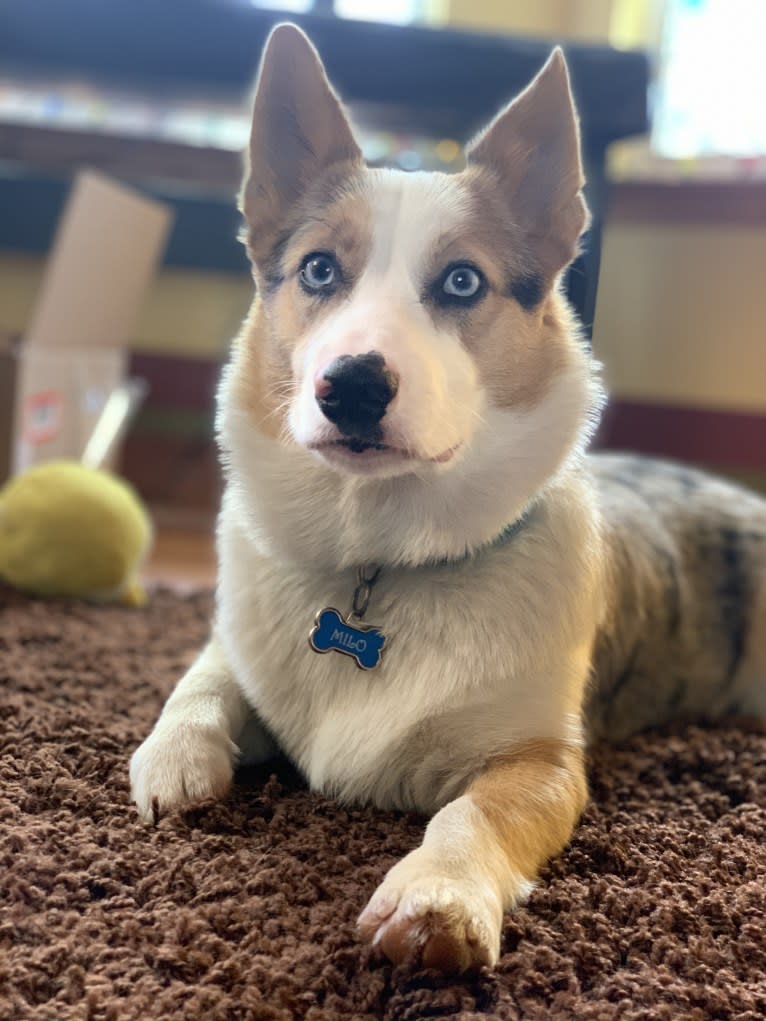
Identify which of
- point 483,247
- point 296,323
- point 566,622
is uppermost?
point 483,247

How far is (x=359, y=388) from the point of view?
107 centimetres

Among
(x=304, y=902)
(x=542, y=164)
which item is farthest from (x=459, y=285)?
(x=304, y=902)

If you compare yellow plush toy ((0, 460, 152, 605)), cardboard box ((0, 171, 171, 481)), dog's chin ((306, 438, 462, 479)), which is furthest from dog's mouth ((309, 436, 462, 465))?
cardboard box ((0, 171, 171, 481))

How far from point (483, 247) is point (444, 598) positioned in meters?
0.45

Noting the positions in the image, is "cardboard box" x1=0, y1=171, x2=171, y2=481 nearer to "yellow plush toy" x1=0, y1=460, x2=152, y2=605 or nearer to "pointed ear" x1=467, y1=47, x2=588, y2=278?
"yellow plush toy" x1=0, y1=460, x2=152, y2=605

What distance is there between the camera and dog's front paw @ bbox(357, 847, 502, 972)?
923mm

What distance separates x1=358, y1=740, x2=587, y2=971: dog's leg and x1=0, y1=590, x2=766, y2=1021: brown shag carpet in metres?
0.03

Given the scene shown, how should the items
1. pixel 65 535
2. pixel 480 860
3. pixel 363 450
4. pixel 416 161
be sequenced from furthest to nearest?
pixel 416 161
pixel 65 535
pixel 363 450
pixel 480 860

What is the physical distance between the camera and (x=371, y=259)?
1271 millimetres

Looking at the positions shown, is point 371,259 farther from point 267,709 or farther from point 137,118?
point 137,118

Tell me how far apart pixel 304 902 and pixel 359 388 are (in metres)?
0.54

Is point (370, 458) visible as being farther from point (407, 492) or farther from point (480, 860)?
point (480, 860)

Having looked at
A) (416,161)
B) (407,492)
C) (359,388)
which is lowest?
(407,492)

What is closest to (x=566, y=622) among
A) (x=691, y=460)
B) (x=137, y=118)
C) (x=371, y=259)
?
(x=371, y=259)
